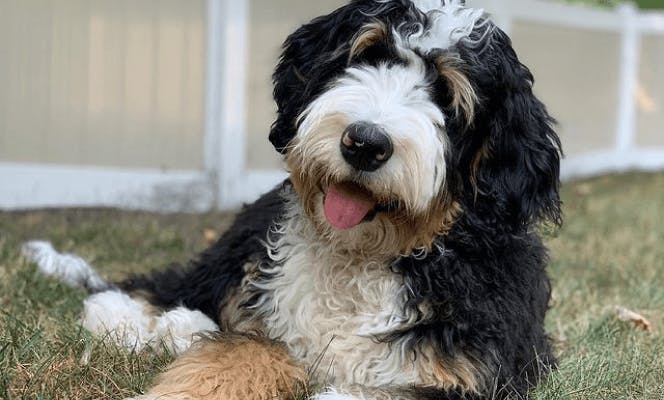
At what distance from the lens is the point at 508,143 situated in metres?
3.24

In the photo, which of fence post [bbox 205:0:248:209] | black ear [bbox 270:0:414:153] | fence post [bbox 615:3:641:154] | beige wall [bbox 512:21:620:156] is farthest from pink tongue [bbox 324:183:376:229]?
fence post [bbox 615:3:641:154]

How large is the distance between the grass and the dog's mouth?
0.83 m

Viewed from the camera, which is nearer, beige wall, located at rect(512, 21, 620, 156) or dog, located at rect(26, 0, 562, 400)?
dog, located at rect(26, 0, 562, 400)

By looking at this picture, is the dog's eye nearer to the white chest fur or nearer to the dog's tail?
the white chest fur

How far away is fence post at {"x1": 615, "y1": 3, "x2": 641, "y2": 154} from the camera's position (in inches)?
553

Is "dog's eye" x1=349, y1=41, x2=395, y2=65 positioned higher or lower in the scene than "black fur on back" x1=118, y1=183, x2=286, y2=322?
higher

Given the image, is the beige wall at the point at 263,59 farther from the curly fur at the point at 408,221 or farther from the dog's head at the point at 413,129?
the dog's head at the point at 413,129

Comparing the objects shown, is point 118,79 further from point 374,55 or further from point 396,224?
point 396,224

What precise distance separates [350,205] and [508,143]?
0.59 metres

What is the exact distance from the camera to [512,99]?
10.6 feet

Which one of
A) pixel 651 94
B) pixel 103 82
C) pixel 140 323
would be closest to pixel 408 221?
pixel 140 323

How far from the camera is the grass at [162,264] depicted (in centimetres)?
318

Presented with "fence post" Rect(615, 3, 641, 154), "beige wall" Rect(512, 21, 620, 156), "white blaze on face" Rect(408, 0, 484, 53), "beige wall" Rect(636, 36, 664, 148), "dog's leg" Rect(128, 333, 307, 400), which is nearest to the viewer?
"dog's leg" Rect(128, 333, 307, 400)

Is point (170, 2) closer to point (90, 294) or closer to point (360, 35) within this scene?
point (90, 294)
